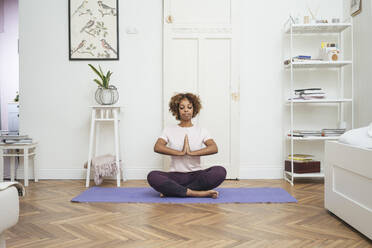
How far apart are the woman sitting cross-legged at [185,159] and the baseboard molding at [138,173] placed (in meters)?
0.93

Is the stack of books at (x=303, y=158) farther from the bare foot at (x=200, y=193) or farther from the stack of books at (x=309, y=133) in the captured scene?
the bare foot at (x=200, y=193)

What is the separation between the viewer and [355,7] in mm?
3689

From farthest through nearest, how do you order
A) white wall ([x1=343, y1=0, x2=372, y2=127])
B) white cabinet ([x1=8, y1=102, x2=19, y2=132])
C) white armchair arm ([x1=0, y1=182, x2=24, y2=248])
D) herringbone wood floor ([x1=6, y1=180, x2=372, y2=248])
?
white cabinet ([x1=8, y1=102, x2=19, y2=132]) < white wall ([x1=343, y1=0, x2=372, y2=127]) < herringbone wood floor ([x1=6, y1=180, x2=372, y2=248]) < white armchair arm ([x1=0, y1=182, x2=24, y2=248])

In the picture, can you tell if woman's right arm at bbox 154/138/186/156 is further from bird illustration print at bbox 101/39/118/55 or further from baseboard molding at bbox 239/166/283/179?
bird illustration print at bbox 101/39/118/55

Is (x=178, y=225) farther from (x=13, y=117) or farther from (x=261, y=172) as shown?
(x=13, y=117)

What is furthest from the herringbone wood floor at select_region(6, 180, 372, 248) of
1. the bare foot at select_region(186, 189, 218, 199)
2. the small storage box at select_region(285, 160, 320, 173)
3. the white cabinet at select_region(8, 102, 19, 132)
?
the white cabinet at select_region(8, 102, 19, 132)

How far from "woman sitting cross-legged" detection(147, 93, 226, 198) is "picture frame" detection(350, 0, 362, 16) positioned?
Result: 2.07m

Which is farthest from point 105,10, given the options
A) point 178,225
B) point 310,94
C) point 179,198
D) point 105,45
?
point 178,225

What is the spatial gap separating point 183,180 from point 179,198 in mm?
171

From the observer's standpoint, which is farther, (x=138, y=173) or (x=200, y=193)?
(x=138, y=173)

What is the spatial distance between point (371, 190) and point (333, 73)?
7.85ft

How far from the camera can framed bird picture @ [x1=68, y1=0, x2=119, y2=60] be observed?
3.88 meters

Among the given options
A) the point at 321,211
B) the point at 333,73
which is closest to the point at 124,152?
the point at 321,211

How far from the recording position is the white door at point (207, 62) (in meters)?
3.84
